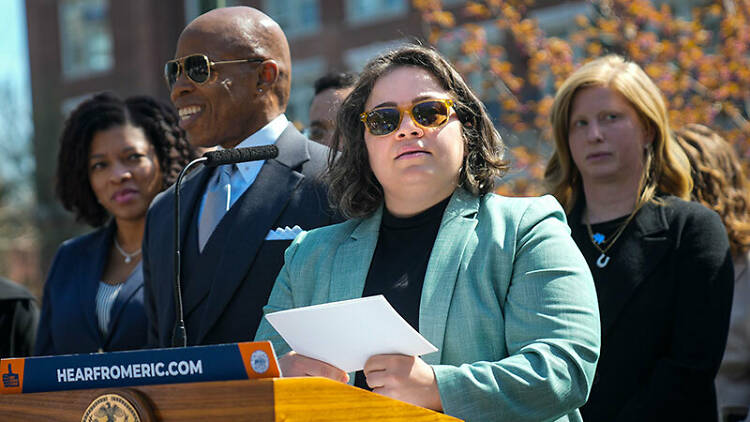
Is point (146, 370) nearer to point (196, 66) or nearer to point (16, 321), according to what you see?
point (196, 66)

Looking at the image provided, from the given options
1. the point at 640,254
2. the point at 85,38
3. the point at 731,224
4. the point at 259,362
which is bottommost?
the point at 259,362

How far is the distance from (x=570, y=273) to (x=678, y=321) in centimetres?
137

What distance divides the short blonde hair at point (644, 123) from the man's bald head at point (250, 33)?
1353 millimetres

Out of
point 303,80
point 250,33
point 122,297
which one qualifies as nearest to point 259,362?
point 250,33

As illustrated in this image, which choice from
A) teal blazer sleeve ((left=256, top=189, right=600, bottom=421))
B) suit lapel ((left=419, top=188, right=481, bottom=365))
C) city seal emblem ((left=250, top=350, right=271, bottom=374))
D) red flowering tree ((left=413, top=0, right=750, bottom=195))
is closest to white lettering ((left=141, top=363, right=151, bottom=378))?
city seal emblem ((left=250, top=350, right=271, bottom=374))

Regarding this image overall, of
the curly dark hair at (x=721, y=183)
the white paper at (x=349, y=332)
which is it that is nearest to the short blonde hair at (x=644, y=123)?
the curly dark hair at (x=721, y=183)

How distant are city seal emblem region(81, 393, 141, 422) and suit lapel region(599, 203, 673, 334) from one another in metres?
2.36

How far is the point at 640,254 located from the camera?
4082 mm

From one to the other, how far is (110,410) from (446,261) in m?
1.07

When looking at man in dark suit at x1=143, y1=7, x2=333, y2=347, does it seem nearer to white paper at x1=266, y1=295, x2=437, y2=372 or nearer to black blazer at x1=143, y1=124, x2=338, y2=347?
black blazer at x1=143, y1=124, x2=338, y2=347

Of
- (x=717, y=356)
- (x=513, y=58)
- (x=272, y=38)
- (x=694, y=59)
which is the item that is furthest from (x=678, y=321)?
(x=513, y=58)

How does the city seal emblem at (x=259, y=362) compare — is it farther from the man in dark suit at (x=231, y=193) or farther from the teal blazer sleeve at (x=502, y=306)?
the man in dark suit at (x=231, y=193)

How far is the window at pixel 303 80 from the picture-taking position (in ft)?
76.8

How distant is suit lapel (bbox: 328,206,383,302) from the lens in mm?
3006
